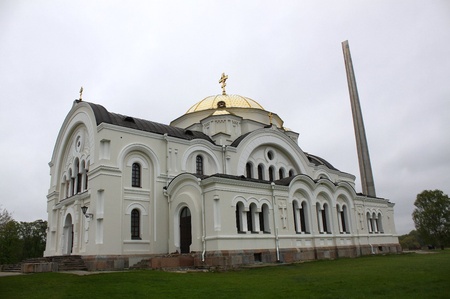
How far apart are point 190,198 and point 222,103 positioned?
48.9 ft

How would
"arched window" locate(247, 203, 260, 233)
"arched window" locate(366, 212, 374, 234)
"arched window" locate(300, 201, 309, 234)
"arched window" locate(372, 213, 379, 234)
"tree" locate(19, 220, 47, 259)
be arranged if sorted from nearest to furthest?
"arched window" locate(247, 203, 260, 233) < "arched window" locate(300, 201, 309, 234) < "arched window" locate(366, 212, 374, 234) < "arched window" locate(372, 213, 379, 234) < "tree" locate(19, 220, 47, 259)

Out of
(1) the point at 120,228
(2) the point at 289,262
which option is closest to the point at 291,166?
(2) the point at 289,262

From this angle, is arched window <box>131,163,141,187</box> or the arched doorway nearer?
arched window <box>131,163,141,187</box>

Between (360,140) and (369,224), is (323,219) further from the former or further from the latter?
(360,140)

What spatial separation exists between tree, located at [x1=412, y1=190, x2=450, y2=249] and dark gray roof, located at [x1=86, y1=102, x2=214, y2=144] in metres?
40.0

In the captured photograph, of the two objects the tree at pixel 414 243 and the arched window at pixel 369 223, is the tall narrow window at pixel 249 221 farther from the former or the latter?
the tree at pixel 414 243

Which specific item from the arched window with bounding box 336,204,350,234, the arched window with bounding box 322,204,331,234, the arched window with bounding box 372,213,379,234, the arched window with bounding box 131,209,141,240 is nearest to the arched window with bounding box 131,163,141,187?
the arched window with bounding box 131,209,141,240

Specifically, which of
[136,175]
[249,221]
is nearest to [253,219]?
[249,221]

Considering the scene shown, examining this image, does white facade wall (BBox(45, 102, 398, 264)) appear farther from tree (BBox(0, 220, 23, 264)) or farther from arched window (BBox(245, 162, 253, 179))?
tree (BBox(0, 220, 23, 264))

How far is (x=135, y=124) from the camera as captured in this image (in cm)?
2655

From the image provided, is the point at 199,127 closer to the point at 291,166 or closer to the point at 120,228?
the point at 291,166

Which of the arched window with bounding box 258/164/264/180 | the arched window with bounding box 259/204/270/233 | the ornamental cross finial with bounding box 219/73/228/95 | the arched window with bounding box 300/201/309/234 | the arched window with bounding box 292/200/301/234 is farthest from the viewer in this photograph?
the ornamental cross finial with bounding box 219/73/228/95

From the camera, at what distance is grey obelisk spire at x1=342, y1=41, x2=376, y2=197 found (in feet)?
144

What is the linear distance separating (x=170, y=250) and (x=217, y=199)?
5562mm
